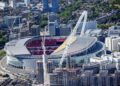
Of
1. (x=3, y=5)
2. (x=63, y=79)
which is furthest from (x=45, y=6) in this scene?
(x=63, y=79)

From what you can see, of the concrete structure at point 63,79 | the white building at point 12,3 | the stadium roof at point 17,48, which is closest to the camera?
the concrete structure at point 63,79

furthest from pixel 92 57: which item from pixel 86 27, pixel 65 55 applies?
pixel 86 27

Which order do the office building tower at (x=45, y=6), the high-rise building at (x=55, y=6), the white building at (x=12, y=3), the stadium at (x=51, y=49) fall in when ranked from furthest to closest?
1. the white building at (x=12, y=3)
2. the office building tower at (x=45, y=6)
3. the high-rise building at (x=55, y=6)
4. the stadium at (x=51, y=49)

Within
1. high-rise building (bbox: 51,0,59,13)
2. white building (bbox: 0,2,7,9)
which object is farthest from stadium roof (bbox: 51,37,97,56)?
white building (bbox: 0,2,7,9)

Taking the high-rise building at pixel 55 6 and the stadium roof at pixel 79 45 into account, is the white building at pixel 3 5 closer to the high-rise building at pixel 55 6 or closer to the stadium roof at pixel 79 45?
the high-rise building at pixel 55 6

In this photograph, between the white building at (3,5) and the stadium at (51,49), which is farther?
the white building at (3,5)

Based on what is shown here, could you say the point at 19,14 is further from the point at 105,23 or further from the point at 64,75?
the point at 64,75

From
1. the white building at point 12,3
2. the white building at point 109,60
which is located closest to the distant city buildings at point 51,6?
the white building at point 12,3
